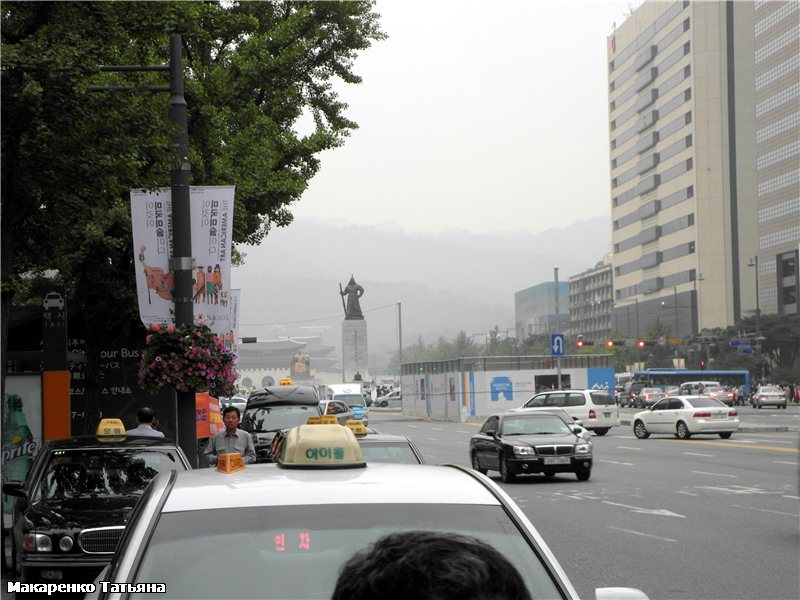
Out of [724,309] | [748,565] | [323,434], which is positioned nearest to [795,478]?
[748,565]

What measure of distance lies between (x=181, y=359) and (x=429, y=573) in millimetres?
13529

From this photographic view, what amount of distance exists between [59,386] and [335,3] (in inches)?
561

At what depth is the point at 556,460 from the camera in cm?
2386

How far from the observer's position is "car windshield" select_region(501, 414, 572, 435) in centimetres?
2498

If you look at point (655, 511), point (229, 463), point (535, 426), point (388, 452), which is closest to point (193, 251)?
point (388, 452)

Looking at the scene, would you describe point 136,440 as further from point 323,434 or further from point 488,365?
point 488,365


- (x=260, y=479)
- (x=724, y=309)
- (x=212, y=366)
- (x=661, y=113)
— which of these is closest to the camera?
(x=260, y=479)

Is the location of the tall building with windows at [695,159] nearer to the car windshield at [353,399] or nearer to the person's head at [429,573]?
the car windshield at [353,399]

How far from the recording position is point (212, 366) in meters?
15.3

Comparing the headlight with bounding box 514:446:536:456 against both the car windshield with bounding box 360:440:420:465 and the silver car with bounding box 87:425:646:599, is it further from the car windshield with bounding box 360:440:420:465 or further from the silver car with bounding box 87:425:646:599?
the silver car with bounding box 87:425:646:599

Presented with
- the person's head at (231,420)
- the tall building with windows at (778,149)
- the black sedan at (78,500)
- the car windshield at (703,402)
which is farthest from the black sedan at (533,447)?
the tall building with windows at (778,149)

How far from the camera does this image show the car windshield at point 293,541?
3.80m

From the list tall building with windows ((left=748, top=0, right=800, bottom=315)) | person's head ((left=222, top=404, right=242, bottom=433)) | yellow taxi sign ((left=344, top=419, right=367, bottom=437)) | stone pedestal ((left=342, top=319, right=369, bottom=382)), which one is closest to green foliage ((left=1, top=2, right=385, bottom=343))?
person's head ((left=222, top=404, right=242, bottom=433))

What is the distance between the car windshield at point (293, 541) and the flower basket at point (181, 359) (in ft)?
37.1
